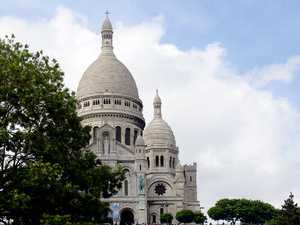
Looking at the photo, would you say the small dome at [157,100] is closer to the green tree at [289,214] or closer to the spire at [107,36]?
the spire at [107,36]

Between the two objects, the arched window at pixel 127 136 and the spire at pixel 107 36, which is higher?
the spire at pixel 107 36

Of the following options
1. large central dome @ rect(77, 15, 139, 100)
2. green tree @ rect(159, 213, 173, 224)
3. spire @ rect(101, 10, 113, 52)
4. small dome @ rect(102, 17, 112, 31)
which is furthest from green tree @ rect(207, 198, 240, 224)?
small dome @ rect(102, 17, 112, 31)

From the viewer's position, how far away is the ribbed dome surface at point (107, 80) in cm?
10262

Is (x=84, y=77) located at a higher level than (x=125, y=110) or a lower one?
higher

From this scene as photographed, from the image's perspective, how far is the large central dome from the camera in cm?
10250

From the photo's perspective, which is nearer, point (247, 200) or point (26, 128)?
point (26, 128)

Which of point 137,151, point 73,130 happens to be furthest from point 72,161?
point 137,151

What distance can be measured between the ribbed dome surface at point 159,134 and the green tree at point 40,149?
66813mm

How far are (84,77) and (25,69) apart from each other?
73.4 meters

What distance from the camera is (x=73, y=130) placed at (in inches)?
1443

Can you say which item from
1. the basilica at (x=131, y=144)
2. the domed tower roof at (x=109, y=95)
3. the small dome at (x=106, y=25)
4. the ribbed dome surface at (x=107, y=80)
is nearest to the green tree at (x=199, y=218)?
the basilica at (x=131, y=144)

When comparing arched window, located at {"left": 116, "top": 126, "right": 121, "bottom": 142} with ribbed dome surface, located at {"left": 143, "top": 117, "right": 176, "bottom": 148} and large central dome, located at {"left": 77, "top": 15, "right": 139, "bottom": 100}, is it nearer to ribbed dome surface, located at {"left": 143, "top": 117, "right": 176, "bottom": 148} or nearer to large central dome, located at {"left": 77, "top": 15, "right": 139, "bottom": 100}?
large central dome, located at {"left": 77, "top": 15, "right": 139, "bottom": 100}

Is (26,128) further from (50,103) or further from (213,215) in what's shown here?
(213,215)

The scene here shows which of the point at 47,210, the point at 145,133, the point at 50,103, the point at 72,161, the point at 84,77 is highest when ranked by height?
the point at 84,77
